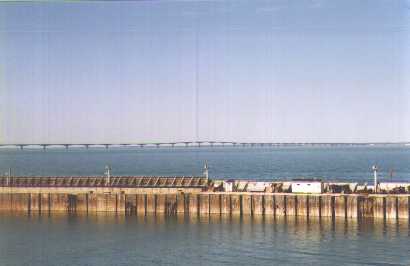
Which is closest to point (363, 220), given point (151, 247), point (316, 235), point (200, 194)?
point (316, 235)

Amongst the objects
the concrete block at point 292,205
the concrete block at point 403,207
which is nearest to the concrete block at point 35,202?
the concrete block at point 292,205

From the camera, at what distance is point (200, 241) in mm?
50125

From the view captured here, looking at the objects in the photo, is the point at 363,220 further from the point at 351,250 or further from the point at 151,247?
the point at 151,247

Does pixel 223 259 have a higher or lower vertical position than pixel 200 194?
lower

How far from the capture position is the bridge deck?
65375mm

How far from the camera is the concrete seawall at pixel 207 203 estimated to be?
55750 mm

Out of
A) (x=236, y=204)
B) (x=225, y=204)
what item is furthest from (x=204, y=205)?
(x=236, y=204)

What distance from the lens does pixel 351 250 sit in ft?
151

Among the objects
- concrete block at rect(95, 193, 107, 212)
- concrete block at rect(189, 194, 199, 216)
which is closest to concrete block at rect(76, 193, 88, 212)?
concrete block at rect(95, 193, 107, 212)

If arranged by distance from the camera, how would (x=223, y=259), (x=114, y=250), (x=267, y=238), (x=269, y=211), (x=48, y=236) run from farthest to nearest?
(x=269, y=211), (x=48, y=236), (x=267, y=238), (x=114, y=250), (x=223, y=259)

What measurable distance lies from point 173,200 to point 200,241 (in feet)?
40.2

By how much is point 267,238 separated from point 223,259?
24.2 ft

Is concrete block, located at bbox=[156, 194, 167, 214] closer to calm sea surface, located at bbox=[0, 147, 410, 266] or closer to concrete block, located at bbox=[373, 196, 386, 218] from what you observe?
calm sea surface, located at bbox=[0, 147, 410, 266]

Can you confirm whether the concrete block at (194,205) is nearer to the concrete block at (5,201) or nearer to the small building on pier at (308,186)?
the small building on pier at (308,186)
